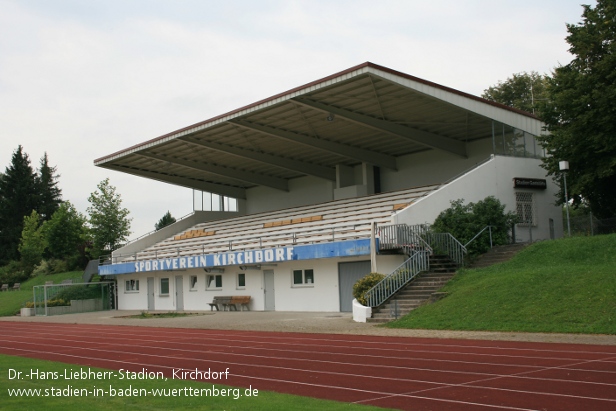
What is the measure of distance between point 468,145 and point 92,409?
33.5m

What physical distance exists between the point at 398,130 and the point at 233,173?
17686 mm

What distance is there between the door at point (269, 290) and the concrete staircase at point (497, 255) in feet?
39.3

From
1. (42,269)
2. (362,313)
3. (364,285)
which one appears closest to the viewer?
(362,313)

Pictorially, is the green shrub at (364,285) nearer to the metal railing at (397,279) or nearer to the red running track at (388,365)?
the metal railing at (397,279)

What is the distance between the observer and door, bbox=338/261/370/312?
32.2 meters

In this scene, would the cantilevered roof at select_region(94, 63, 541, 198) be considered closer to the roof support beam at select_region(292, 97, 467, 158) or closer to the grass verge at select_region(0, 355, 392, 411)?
the roof support beam at select_region(292, 97, 467, 158)

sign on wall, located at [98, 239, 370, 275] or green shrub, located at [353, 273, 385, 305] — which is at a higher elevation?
sign on wall, located at [98, 239, 370, 275]

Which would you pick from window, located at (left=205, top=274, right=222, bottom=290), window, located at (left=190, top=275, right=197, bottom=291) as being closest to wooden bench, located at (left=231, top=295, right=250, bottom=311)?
window, located at (left=205, top=274, right=222, bottom=290)

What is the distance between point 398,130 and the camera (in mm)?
36938

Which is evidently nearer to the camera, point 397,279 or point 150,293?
point 397,279

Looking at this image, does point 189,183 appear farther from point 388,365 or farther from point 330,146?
point 388,365

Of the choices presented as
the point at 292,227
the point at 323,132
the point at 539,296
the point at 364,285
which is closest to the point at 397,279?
the point at 364,285

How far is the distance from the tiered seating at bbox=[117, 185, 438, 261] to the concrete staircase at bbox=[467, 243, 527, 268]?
4.75 metres

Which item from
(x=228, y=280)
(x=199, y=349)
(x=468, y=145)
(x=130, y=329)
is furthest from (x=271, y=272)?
(x=199, y=349)
